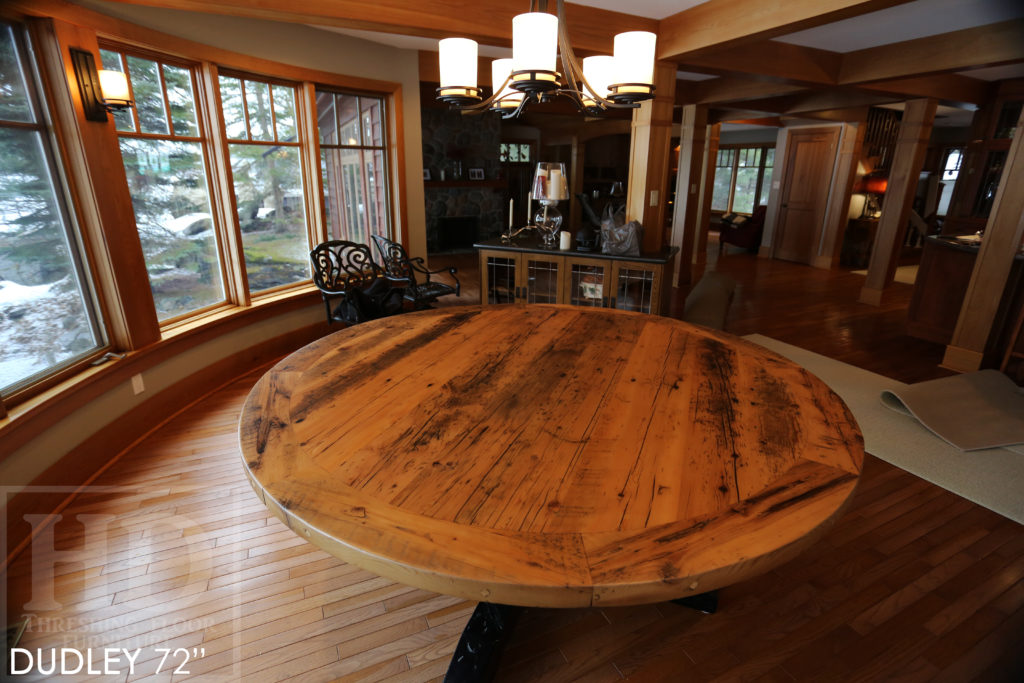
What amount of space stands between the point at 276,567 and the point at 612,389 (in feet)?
4.80

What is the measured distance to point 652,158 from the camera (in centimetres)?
383

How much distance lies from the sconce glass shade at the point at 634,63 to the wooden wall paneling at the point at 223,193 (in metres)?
2.78

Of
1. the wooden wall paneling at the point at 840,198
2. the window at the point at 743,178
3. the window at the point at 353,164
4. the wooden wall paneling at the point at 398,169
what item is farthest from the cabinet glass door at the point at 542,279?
the window at the point at 743,178

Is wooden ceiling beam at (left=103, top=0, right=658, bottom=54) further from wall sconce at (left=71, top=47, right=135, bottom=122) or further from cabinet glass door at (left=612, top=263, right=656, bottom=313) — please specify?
cabinet glass door at (left=612, top=263, right=656, bottom=313)

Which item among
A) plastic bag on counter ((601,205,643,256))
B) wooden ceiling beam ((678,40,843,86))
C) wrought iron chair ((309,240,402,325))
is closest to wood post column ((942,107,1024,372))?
wooden ceiling beam ((678,40,843,86))

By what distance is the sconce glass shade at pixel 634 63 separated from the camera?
1.75 metres

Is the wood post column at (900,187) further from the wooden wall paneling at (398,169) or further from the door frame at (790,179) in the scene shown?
the wooden wall paneling at (398,169)

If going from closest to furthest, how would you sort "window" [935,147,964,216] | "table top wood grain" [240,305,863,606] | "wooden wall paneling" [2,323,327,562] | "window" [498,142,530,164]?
"table top wood grain" [240,305,863,606]
"wooden wall paneling" [2,323,327,562]
"window" [935,147,964,216]
"window" [498,142,530,164]

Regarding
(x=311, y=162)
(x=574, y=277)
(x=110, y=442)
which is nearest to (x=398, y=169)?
(x=311, y=162)

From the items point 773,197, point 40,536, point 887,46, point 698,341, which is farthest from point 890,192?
point 40,536

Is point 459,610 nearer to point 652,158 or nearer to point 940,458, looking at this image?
point 940,458

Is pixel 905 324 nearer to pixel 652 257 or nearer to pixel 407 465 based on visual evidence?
pixel 652 257

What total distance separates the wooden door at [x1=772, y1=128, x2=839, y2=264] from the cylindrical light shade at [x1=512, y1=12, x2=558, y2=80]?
25.7 ft

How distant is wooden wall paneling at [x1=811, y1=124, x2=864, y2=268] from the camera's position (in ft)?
23.7
